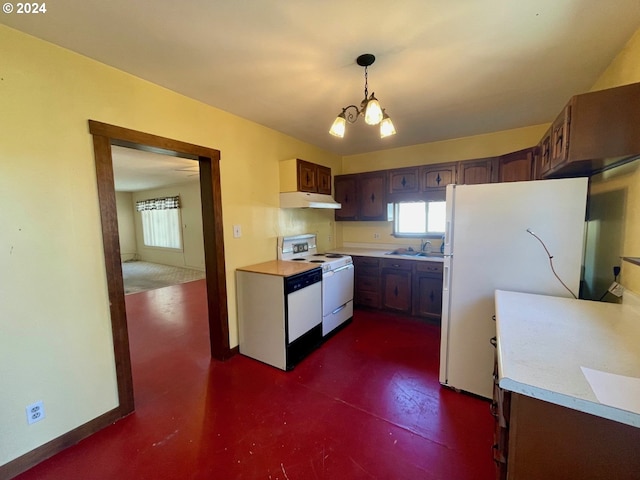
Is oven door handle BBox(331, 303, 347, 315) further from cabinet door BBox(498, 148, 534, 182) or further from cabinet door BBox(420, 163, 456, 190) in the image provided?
cabinet door BBox(498, 148, 534, 182)

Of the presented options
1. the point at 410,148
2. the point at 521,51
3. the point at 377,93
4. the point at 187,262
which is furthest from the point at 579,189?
the point at 187,262

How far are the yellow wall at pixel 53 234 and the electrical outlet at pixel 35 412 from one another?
2 centimetres

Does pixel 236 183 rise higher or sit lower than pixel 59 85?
lower

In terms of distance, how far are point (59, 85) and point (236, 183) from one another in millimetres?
1364

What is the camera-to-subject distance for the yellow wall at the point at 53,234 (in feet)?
4.68

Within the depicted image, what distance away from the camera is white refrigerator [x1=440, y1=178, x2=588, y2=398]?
1.69 metres

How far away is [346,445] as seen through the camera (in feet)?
5.38

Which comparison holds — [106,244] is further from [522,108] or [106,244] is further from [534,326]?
[522,108]

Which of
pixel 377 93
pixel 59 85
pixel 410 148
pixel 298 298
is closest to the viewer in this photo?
pixel 59 85

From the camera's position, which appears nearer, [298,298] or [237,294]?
[298,298]

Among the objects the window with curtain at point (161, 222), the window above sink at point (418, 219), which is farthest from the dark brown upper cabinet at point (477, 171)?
the window with curtain at point (161, 222)

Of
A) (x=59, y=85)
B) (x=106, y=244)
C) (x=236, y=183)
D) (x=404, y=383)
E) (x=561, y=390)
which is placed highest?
(x=59, y=85)

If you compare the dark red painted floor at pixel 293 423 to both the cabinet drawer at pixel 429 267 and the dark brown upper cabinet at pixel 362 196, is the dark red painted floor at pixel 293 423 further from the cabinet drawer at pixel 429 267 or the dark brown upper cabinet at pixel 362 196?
the dark brown upper cabinet at pixel 362 196

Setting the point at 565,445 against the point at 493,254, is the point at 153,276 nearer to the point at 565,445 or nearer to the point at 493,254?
the point at 493,254
